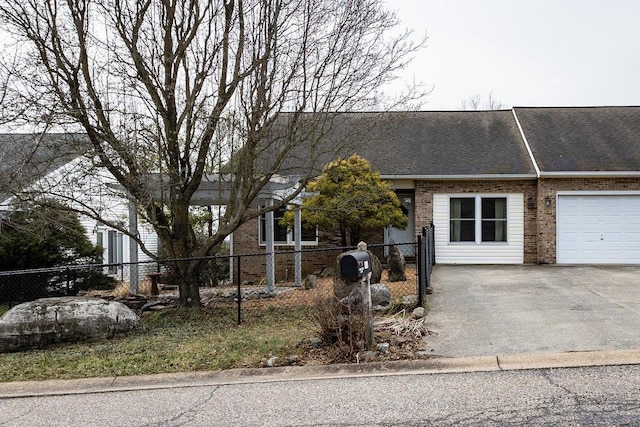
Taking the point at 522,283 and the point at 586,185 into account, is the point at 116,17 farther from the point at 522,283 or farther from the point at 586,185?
the point at 586,185

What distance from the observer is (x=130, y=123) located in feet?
34.9

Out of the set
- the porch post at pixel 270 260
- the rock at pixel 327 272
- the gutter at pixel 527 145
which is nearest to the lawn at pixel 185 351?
the porch post at pixel 270 260

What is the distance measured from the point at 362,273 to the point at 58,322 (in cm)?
492

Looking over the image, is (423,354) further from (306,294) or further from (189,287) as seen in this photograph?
(306,294)

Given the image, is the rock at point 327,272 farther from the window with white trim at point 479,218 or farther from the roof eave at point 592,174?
the roof eave at point 592,174

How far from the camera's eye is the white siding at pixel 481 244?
18.2 metres

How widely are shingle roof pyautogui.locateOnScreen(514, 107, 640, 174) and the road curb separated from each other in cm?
1183

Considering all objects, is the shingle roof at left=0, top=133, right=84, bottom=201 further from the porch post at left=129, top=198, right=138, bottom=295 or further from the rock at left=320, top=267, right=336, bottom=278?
the rock at left=320, top=267, right=336, bottom=278

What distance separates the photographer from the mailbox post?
7.14 metres

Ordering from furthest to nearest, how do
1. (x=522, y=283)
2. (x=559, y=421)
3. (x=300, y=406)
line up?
(x=522, y=283)
(x=300, y=406)
(x=559, y=421)

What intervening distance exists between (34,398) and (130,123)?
5448mm

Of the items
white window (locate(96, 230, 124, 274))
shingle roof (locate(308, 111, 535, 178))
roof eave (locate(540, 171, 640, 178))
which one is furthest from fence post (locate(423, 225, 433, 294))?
white window (locate(96, 230, 124, 274))

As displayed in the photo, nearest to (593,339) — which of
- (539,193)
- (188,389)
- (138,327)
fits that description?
(188,389)

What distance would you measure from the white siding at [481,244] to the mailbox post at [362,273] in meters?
11.4
